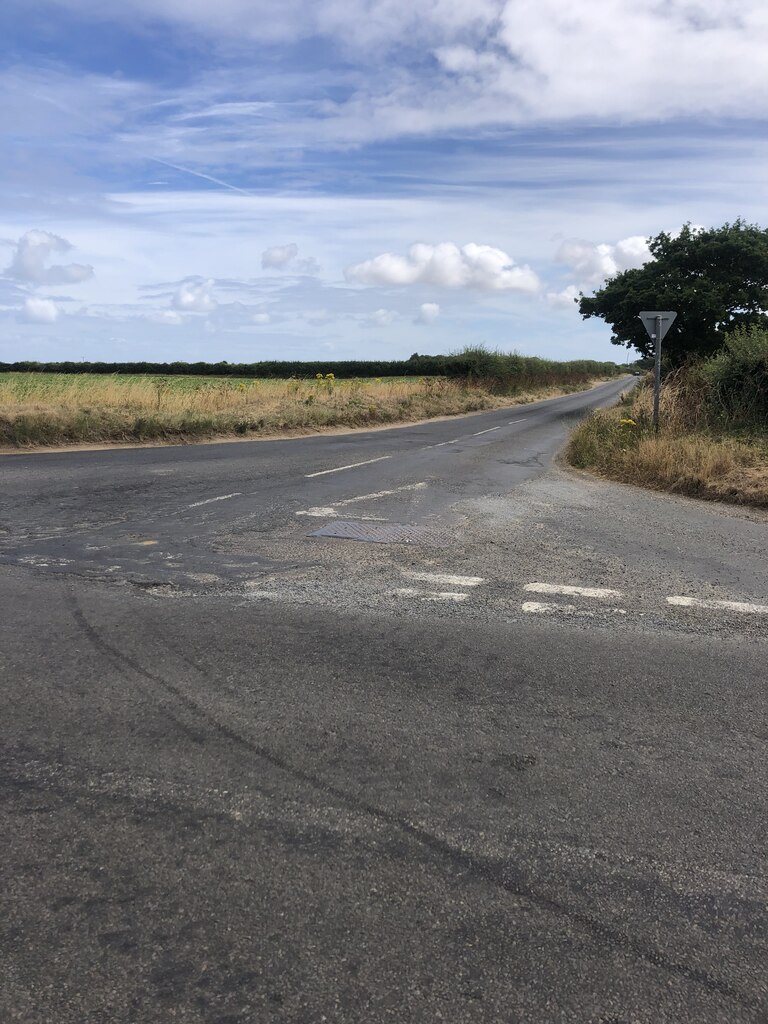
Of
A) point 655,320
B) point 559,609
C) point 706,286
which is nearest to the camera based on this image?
point 559,609

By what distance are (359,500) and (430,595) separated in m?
4.70

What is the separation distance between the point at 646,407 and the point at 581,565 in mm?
13905

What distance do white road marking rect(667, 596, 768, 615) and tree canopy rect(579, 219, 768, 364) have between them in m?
26.2

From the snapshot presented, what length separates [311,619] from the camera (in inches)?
205

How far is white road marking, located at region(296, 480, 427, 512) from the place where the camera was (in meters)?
9.25

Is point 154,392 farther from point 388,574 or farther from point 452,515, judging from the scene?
point 388,574

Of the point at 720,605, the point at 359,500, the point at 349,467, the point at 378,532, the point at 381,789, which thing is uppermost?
the point at 349,467

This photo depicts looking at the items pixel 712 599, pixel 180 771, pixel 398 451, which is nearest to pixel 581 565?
pixel 712 599

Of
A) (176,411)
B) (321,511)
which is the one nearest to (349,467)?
(321,511)

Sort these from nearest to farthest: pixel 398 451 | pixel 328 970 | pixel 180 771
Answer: pixel 328 970 → pixel 180 771 → pixel 398 451

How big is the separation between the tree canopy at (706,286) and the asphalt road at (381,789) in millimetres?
26141

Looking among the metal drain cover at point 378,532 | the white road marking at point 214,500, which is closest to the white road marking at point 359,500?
the metal drain cover at point 378,532

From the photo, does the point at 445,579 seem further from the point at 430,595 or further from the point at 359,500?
the point at 359,500

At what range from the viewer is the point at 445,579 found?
636 cm
